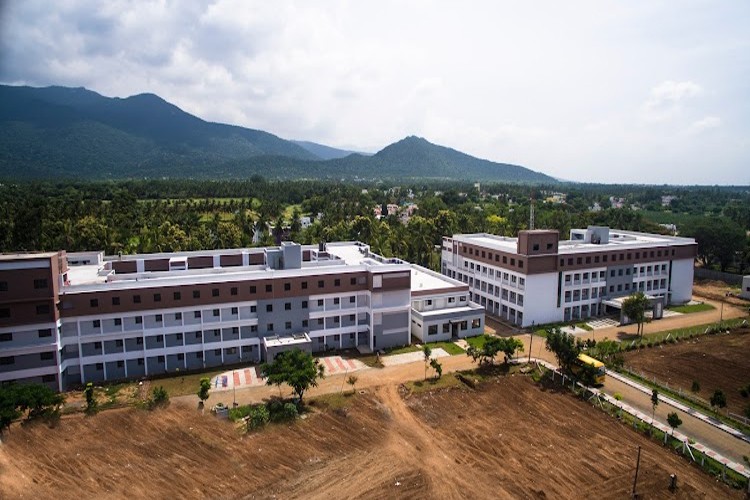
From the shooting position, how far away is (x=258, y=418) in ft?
101

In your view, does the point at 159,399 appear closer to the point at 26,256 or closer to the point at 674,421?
the point at 26,256

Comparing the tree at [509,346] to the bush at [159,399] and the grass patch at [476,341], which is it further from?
the bush at [159,399]

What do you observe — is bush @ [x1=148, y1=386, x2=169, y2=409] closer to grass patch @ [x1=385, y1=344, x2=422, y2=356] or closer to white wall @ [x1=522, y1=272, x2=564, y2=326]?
grass patch @ [x1=385, y1=344, x2=422, y2=356]

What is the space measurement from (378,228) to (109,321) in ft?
197

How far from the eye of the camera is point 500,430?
1209 inches

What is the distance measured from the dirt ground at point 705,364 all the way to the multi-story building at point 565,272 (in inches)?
348

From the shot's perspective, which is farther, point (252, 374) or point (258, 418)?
point (252, 374)

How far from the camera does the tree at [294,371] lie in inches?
1260

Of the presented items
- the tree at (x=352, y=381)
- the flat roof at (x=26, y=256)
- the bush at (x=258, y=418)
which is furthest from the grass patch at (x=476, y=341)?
the flat roof at (x=26, y=256)

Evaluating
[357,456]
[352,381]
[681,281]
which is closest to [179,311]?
[352,381]

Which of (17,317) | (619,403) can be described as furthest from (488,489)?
(17,317)

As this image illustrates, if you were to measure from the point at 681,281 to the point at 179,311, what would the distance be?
199ft

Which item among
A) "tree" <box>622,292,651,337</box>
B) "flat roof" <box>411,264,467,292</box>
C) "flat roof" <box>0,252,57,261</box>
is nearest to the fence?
"tree" <box>622,292,651,337</box>

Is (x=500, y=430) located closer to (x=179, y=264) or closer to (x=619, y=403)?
(x=619, y=403)
